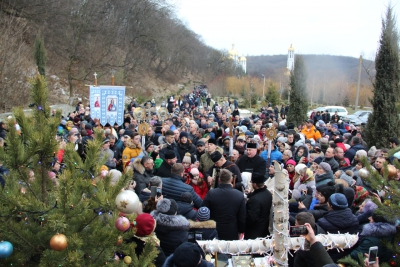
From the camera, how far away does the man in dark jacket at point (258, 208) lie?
16.6 feet

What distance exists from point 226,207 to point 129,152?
3.73 meters

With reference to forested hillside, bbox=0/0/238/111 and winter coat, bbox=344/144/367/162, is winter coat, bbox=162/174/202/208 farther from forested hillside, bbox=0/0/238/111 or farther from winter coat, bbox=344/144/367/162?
winter coat, bbox=344/144/367/162

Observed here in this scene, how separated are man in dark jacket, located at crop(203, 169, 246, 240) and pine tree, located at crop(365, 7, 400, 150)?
779 cm

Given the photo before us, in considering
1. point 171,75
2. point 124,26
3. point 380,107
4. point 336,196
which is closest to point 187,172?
point 336,196

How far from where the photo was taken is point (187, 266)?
283 centimetres

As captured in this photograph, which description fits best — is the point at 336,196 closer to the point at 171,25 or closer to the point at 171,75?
the point at 171,25

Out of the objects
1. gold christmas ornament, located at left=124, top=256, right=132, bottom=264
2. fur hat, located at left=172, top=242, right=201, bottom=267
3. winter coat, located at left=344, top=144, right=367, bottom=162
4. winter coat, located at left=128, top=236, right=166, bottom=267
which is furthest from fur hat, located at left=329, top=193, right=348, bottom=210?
winter coat, located at left=344, top=144, right=367, bottom=162

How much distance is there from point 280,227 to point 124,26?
161 feet

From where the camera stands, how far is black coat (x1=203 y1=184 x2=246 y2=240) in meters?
5.07

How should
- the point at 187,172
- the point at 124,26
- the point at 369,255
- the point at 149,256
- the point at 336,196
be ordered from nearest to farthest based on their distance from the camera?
the point at 149,256 < the point at 369,255 < the point at 336,196 < the point at 187,172 < the point at 124,26

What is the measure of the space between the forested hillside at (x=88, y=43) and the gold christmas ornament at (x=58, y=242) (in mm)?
3755

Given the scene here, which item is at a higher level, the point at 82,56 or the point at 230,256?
the point at 82,56

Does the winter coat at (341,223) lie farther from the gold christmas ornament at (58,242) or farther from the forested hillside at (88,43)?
the forested hillside at (88,43)

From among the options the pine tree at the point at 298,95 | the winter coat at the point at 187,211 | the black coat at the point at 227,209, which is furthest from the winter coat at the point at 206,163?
the pine tree at the point at 298,95
